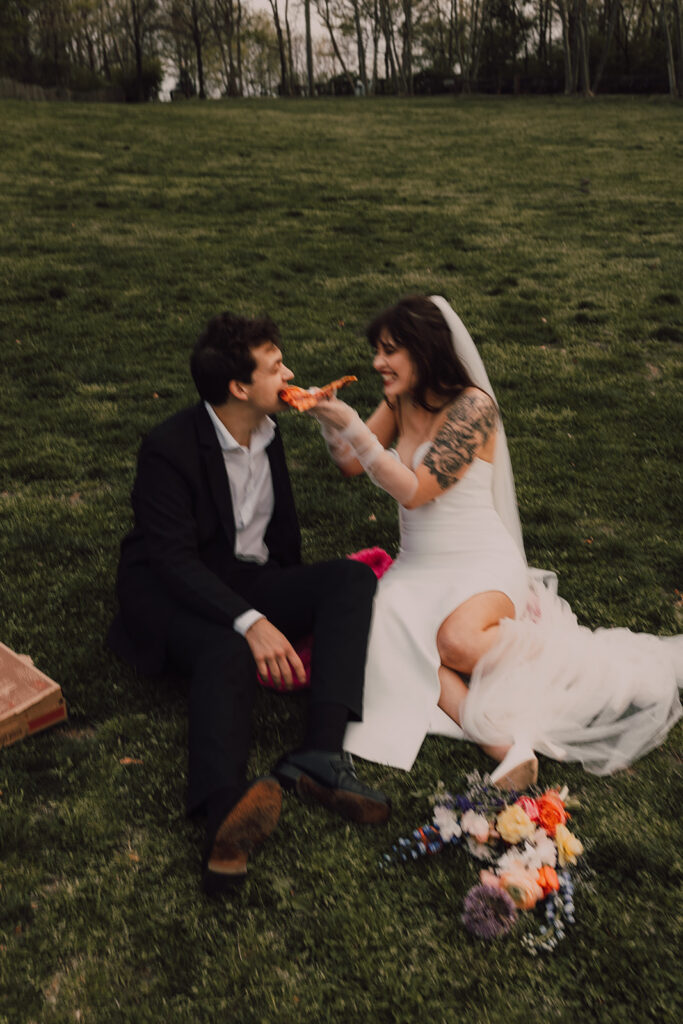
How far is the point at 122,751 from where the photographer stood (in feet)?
11.4

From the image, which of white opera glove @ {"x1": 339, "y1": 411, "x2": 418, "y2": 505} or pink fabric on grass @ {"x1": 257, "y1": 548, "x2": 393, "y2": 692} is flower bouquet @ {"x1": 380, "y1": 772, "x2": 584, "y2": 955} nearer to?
pink fabric on grass @ {"x1": 257, "y1": 548, "x2": 393, "y2": 692}

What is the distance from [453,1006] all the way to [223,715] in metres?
1.17

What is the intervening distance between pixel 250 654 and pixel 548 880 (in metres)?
1.30

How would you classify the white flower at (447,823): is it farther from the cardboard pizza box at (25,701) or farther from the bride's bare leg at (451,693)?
the cardboard pizza box at (25,701)

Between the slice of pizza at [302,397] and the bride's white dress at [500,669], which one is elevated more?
the slice of pizza at [302,397]

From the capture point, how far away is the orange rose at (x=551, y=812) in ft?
9.68

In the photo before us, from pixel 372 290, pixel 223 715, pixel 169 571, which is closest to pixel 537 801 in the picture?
pixel 223 715

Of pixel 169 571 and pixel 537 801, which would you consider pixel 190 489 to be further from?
pixel 537 801

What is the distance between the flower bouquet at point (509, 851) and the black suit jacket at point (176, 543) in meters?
1.09

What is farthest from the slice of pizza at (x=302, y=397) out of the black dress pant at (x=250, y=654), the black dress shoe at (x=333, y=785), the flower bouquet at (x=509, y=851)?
the flower bouquet at (x=509, y=851)

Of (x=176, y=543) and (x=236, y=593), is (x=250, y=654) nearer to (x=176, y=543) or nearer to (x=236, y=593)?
(x=236, y=593)

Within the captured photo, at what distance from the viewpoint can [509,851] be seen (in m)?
2.85

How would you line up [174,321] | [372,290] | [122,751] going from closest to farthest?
[122,751]
[174,321]
[372,290]

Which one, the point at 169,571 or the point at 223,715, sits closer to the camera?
the point at 223,715
